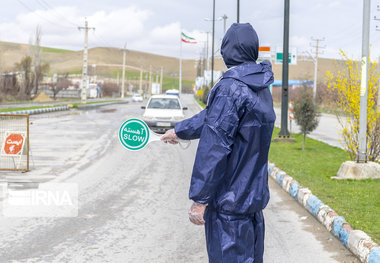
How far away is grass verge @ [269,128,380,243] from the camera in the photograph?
6.57 m

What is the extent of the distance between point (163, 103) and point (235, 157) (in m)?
20.0

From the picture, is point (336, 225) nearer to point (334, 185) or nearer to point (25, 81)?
point (334, 185)

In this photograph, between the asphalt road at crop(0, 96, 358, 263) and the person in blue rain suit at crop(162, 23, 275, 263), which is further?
the asphalt road at crop(0, 96, 358, 263)

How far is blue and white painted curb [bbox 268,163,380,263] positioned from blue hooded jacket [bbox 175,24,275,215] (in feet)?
8.42

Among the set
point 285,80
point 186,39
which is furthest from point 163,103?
point 186,39

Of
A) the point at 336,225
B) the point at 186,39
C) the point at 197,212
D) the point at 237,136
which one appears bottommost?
the point at 336,225

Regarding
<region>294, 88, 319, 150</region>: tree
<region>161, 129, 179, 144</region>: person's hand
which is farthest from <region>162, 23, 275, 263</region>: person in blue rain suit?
<region>294, 88, 319, 150</region>: tree

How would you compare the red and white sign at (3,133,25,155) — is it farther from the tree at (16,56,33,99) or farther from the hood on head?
the tree at (16,56,33,99)

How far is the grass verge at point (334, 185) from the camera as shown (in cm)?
657

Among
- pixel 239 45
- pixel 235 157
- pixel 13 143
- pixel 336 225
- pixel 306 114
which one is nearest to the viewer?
pixel 235 157

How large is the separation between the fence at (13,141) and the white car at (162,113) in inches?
379

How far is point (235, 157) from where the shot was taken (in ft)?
9.19

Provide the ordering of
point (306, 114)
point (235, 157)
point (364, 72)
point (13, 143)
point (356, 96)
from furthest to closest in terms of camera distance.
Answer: point (306, 114) → point (13, 143) → point (356, 96) → point (364, 72) → point (235, 157)

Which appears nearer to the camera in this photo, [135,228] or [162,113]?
[135,228]
